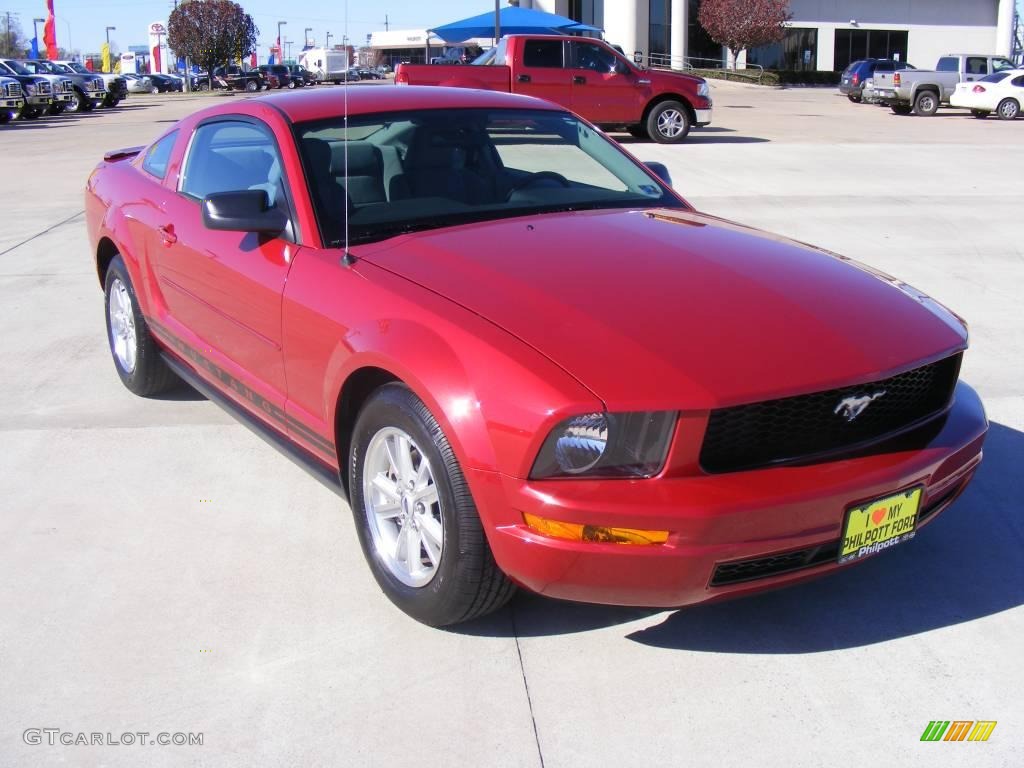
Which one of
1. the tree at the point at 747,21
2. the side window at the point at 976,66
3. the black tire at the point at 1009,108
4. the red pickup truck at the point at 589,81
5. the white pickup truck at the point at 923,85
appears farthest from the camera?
the tree at the point at 747,21

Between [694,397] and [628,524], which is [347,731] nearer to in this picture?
[628,524]

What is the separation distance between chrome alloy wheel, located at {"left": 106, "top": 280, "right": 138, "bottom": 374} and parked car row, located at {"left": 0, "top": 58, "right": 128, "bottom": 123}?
1066 inches

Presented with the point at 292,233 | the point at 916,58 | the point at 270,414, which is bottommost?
the point at 270,414

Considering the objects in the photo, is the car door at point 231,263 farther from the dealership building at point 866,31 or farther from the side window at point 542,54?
the dealership building at point 866,31

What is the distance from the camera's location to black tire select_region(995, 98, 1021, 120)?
1093 inches

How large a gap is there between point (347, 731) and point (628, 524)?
3.02 feet

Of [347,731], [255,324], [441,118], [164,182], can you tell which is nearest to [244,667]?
[347,731]

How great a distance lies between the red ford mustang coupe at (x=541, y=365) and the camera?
2678mm

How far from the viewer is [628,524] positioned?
8.63 feet

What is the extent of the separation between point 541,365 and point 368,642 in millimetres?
1064

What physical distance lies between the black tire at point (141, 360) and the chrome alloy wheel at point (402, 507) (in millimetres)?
2270

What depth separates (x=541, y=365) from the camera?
8.93 ft

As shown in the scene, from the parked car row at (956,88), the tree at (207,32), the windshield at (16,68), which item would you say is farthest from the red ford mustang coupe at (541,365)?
the tree at (207,32)

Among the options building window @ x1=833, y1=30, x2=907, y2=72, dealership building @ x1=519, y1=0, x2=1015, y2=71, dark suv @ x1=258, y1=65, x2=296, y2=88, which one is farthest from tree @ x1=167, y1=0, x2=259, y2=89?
building window @ x1=833, y1=30, x2=907, y2=72
